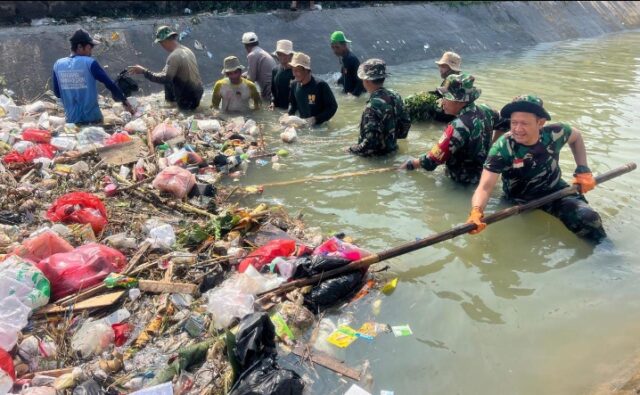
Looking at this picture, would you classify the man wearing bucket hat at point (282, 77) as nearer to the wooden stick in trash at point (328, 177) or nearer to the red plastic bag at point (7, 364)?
the wooden stick in trash at point (328, 177)

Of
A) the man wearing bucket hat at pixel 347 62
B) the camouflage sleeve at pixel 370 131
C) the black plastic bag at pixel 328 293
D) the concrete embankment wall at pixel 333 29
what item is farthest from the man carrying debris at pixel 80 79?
the black plastic bag at pixel 328 293

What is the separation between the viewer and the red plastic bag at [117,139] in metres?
6.32

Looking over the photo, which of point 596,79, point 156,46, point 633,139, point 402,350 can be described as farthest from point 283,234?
point 596,79

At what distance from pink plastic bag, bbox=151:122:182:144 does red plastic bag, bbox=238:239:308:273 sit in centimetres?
321

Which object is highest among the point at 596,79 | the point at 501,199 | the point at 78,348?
the point at 596,79

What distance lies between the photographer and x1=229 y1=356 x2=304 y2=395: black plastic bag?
2.66m

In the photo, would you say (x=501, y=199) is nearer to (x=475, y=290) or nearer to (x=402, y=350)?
(x=475, y=290)

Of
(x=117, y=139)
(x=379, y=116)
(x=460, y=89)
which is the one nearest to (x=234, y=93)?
(x=117, y=139)

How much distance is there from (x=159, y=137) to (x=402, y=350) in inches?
187

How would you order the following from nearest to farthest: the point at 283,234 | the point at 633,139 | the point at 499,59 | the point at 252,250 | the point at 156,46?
1. the point at 252,250
2. the point at 283,234
3. the point at 633,139
4. the point at 156,46
5. the point at 499,59

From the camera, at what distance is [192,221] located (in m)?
4.80

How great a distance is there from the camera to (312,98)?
7.50 m

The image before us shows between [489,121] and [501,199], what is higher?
[489,121]

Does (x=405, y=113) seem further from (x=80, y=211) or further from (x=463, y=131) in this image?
(x=80, y=211)
